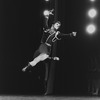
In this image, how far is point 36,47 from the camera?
6.10 ft

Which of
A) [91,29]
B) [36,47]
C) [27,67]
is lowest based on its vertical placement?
[27,67]

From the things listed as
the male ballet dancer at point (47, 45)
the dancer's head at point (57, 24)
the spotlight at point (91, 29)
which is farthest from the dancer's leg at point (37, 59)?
the spotlight at point (91, 29)

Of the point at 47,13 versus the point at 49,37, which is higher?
the point at 47,13

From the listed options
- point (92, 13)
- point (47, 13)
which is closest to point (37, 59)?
point (47, 13)

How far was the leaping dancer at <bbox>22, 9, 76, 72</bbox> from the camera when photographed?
1.85 meters

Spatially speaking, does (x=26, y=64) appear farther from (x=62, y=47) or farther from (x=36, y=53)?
(x=62, y=47)

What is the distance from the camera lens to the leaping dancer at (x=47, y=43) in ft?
6.06

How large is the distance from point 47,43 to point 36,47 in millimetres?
68

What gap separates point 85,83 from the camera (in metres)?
1.83

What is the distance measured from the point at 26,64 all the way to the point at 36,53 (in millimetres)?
86

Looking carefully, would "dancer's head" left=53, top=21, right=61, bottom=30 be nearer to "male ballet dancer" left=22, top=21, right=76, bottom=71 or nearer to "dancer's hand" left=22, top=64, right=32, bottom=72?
"male ballet dancer" left=22, top=21, right=76, bottom=71

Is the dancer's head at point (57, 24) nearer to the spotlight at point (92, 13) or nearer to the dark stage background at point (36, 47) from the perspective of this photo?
the dark stage background at point (36, 47)

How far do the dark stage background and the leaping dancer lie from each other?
25 mm

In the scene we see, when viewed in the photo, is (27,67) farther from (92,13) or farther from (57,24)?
(92,13)
